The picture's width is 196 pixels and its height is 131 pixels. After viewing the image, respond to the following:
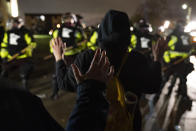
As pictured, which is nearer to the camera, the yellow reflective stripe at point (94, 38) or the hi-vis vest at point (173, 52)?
the hi-vis vest at point (173, 52)

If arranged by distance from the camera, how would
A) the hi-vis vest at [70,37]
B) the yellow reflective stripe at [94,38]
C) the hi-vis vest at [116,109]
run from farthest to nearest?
the yellow reflective stripe at [94,38], the hi-vis vest at [70,37], the hi-vis vest at [116,109]

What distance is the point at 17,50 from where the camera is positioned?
17.4 feet

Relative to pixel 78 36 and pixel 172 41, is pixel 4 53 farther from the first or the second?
pixel 172 41

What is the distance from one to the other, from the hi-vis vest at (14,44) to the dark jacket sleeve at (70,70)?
372 cm

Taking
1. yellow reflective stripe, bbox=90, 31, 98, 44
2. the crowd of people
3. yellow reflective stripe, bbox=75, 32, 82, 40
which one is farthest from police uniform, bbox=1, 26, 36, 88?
the crowd of people

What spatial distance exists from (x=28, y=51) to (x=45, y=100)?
139 centimetres

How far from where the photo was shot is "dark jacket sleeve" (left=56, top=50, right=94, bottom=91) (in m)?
1.76

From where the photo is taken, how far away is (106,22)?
1.78 meters

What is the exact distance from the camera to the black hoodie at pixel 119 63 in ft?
5.68

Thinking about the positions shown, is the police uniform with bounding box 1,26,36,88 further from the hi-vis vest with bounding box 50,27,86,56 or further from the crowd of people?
the crowd of people

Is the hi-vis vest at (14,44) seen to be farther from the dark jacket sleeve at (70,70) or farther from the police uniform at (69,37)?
the dark jacket sleeve at (70,70)

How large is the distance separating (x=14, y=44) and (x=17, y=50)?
17 cm

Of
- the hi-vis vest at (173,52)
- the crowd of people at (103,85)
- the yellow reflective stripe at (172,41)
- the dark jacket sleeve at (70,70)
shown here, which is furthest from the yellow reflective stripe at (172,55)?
the dark jacket sleeve at (70,70)

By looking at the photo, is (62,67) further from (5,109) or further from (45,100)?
(45,100)
